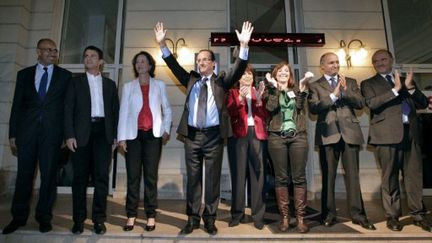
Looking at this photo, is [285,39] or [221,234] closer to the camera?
[221,234]

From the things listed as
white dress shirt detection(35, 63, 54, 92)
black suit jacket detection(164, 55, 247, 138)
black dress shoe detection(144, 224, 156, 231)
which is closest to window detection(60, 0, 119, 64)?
white dress shirt detection(35, 63, 54, 92)

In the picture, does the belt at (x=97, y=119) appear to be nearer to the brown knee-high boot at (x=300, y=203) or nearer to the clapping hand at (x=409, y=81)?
the brown knee-high boot at (x=300, y=203)

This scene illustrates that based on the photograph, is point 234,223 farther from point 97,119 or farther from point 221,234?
point 97,119

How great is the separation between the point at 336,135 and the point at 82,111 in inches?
94.8

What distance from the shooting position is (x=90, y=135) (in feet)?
8.48

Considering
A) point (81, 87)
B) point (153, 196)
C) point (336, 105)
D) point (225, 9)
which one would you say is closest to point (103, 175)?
point (153, 196)

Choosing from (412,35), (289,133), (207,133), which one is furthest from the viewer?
(412,35)

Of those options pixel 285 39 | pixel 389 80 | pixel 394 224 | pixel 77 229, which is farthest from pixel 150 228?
pixel 285 39

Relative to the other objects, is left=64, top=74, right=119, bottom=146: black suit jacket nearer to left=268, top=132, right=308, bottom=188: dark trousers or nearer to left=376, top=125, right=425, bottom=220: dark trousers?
left=268, top=132, right=308, bottom=188: dark trousers

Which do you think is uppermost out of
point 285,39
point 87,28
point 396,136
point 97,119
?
point 87,28

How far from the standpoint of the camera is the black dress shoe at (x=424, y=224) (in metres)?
2.59

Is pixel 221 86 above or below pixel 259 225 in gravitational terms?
above

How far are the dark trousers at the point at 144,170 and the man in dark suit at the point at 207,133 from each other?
31 cm

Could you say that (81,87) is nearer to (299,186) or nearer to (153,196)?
(153,196)
